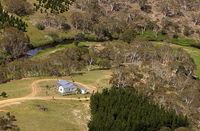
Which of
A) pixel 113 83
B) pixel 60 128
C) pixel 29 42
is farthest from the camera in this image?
pixel 29 42

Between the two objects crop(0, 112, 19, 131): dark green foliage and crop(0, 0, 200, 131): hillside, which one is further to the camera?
crop(0, 0, 200, 131): hillside

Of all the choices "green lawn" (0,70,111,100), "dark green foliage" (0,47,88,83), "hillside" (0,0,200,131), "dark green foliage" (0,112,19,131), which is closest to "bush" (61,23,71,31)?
"hillside" (0,0,200,131)

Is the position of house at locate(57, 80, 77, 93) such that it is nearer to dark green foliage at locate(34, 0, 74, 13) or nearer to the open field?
the open field

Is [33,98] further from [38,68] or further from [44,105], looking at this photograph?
[38,68]

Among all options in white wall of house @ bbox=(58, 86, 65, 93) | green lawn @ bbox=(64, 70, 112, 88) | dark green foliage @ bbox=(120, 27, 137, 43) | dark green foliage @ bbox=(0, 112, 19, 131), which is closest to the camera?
dark green foliage @ bbox=(0, 112, 19, 131)

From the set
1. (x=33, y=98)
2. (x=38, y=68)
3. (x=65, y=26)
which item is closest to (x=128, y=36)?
(x=65, y=26)

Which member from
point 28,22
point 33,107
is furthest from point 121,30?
point 33,107

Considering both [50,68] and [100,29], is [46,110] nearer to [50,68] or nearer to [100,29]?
[50,68]
